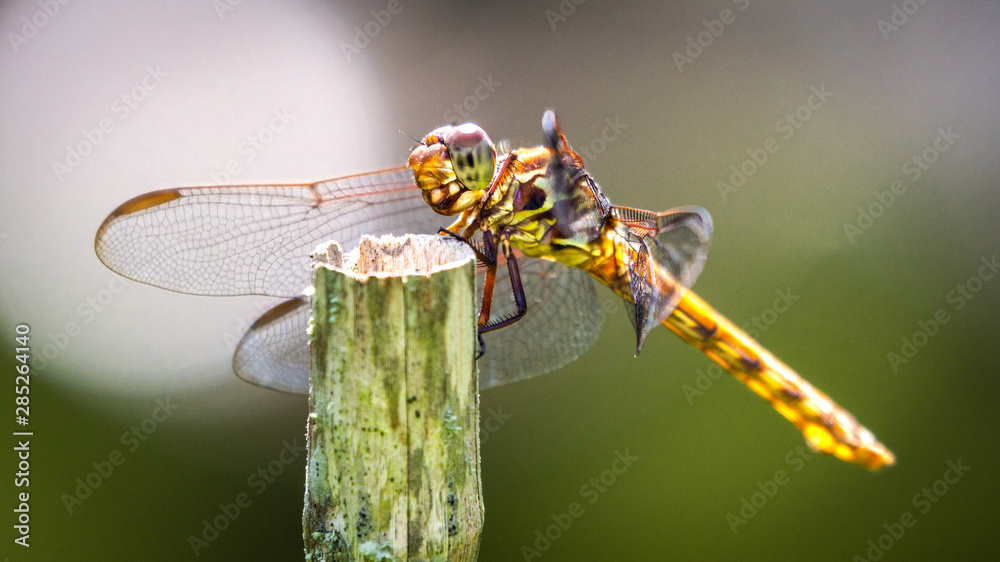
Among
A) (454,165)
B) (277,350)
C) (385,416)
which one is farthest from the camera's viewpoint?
(277,350)

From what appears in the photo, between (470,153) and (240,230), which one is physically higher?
(470,153)

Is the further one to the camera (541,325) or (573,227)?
(541,325)

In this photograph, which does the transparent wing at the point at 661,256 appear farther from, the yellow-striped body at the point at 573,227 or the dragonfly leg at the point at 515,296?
the dragonfly leg at the point at 515,296

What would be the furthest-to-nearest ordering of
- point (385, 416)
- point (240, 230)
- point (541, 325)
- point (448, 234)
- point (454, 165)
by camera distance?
point (541, 325) → point (240, 230) → point (454, 165) → point (448, 234) → point (385, 416)

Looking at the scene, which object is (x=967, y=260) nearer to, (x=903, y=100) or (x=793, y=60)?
(x=903, y=100)

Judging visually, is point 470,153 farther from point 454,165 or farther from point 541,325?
point 541,325

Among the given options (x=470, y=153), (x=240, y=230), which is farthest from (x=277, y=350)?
(x=470, y=153)

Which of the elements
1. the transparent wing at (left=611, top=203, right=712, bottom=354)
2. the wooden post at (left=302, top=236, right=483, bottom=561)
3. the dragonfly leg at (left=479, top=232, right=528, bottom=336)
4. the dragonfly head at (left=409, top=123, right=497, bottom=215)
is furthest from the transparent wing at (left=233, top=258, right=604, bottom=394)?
the wooden post at (left=302, top=236, right=483, bottom=561)

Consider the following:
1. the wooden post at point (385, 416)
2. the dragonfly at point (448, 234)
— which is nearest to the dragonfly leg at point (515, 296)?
the dragonfly at point (448, 234)
